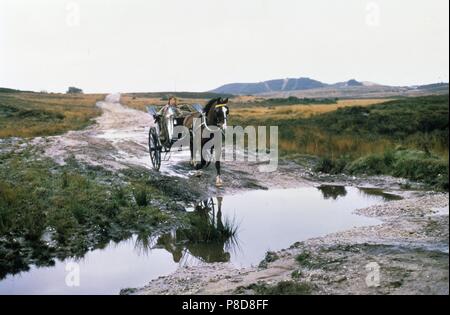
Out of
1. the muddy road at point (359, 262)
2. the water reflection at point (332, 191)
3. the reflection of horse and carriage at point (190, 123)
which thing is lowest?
the water reflection at point (332, 191)

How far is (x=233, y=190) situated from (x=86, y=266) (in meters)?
6.93

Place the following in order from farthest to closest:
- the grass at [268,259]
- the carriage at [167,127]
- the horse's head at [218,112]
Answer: the carriage at [167,127] → the horse's head at [218,112] → the grass at [268,259]

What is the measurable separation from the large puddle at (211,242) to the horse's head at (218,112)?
6.85 feet

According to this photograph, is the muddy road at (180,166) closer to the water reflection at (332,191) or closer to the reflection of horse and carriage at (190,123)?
the reflection of horse and carriage at (190,123)

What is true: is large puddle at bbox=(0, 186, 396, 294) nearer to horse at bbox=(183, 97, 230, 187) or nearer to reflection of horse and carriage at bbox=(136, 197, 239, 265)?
reflection of horse and carriage at bbox=(136, 197, 239, 265)

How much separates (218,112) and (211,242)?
507 centimetres

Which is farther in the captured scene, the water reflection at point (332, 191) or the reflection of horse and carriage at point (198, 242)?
the water reflection at point (332, 191)

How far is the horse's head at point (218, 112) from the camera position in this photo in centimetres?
1355

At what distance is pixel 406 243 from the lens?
25.1ft

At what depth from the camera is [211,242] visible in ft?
31.0

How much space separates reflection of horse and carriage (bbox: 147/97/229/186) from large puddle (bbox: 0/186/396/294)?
204cm

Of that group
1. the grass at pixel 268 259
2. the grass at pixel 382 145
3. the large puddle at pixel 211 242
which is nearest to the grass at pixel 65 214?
the large puddle at pixel 211 242
